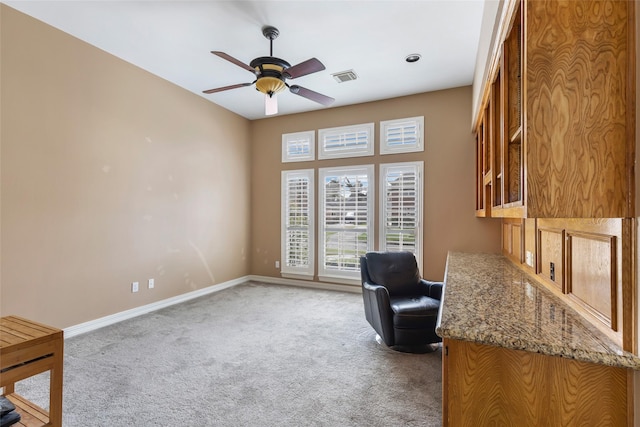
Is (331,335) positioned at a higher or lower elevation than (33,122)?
lower

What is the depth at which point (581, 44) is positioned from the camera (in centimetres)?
119

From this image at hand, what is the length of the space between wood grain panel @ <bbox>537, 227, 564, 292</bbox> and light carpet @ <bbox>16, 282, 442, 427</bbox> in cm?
113

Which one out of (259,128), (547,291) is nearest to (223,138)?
(259,128)

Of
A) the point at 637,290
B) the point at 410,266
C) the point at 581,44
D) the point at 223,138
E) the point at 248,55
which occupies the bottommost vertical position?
the point at 410,266

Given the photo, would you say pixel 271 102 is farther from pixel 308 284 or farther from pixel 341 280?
pixel 308 284

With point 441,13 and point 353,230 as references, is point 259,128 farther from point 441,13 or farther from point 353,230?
point 441,13

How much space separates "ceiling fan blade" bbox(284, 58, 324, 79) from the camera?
281 cm

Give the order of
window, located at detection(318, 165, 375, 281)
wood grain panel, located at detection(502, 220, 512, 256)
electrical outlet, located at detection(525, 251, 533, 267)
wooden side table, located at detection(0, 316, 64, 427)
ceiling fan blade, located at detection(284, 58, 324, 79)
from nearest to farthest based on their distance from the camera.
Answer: wooden side table, located at detection(0, 316, 64, 427) → electrical outlet, located at detection(525, 251, 533, 267) → ceiling fan blade, located at detection(284, 58, 324, 79) → wood grain panel, located at detection(502, 220, 512, 256) → window, located at detection(318, 165, 375, 281)

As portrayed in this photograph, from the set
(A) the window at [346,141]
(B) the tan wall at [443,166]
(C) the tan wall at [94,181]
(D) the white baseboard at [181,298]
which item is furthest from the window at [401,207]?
(C) the tan wall at [94,181]

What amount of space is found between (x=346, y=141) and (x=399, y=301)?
3064 mm

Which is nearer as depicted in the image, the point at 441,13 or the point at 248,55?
the point at 441,13

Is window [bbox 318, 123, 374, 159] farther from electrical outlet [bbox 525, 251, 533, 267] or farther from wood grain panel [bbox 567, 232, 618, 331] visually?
wood grain panel [bbox 567, 232, 618, 331]

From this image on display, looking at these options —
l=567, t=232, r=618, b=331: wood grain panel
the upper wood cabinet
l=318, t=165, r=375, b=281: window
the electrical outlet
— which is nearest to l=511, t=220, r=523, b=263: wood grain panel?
the electrical outlet

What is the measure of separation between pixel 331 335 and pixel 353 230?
2.18 metres
